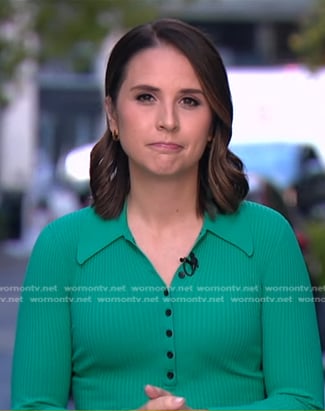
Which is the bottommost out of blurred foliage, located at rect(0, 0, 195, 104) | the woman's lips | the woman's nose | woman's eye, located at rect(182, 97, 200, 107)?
the woman's lips

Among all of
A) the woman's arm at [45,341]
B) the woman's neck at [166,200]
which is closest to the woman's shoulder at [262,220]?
the woman's neck at [166,200]

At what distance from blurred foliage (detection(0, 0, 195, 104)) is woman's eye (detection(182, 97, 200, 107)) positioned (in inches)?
674

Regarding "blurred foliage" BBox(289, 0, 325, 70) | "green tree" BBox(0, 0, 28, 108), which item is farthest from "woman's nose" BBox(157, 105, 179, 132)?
"green tree" BBox(0, 0, 28, 108)

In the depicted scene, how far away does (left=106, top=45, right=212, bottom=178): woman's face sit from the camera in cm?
277

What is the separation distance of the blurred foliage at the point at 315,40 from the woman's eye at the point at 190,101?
51.9 feet

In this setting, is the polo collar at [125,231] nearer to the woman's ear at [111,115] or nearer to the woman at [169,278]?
the woman at [169,278]

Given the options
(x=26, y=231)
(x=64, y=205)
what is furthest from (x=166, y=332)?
(x=64, y=205)

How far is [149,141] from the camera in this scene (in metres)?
2.79

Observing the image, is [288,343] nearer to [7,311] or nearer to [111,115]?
[111,115]

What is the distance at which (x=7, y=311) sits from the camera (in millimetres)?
12602

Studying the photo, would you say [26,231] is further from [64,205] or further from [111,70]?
[111,70]

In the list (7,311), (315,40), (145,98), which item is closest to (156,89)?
(145,98)

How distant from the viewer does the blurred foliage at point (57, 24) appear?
65.3 ft

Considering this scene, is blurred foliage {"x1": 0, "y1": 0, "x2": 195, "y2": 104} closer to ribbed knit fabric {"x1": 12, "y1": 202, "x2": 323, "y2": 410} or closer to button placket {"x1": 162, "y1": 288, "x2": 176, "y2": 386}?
ribbed knit fabric {"x1": 12, "y1": 202, "x2": 323, "y2": 410}
